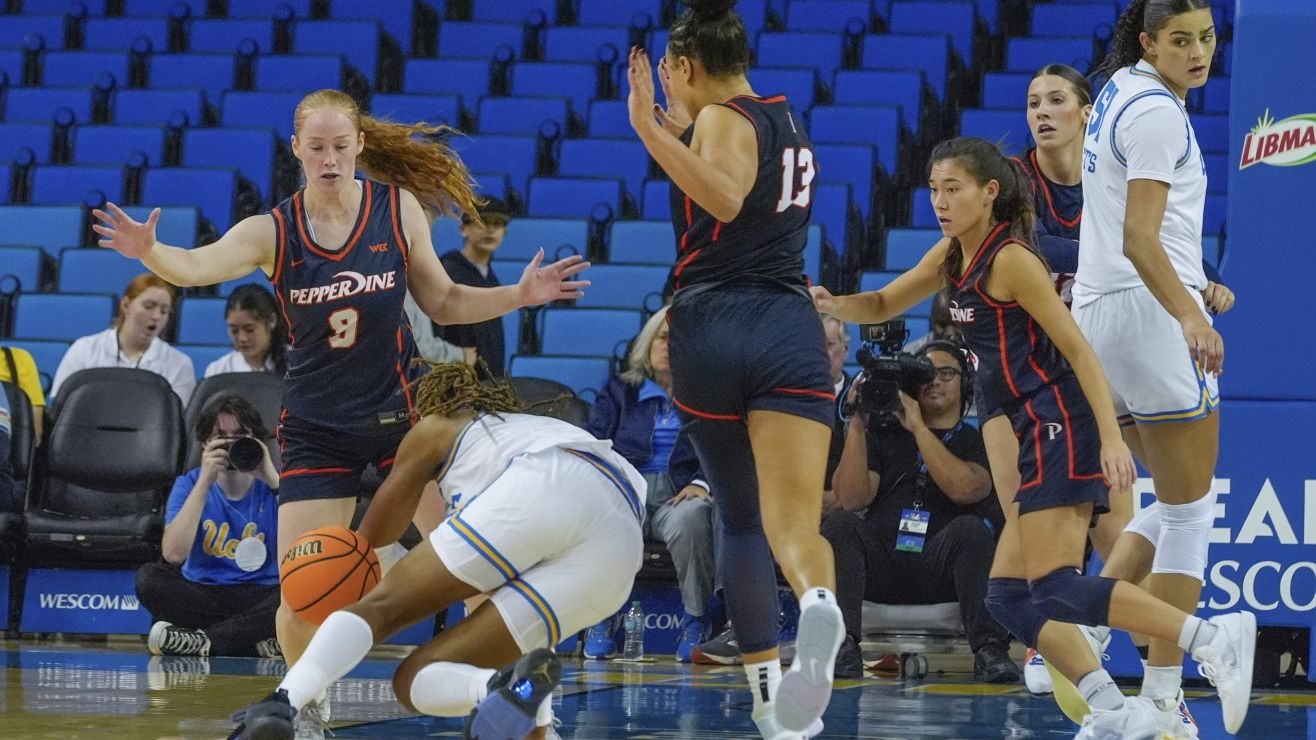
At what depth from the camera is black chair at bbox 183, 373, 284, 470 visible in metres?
8.62

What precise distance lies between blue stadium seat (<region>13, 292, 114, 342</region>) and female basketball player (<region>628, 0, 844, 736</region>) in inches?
247

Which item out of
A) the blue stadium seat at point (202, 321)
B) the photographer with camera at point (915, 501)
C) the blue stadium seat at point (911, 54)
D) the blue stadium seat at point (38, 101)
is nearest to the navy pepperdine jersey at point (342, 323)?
the photographer with camera at point (915, 501)

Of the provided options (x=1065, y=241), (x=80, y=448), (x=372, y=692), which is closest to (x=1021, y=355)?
(x=1065, y=241)

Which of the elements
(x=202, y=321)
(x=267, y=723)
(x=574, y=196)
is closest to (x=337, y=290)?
(x=267, y=723)

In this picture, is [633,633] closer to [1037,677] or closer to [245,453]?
[245,453]

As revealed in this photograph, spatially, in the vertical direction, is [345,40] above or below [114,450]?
above

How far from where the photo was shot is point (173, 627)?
797 centimetres

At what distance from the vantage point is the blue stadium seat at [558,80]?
39.5ft

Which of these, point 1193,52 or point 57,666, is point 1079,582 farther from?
point 57,666

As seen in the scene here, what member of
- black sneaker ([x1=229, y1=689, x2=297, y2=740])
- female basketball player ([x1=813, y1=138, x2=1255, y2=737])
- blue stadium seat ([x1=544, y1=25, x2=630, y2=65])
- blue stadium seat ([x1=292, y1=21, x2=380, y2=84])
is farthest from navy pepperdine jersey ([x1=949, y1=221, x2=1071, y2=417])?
blue stadium seat ([x1=292, y1=21, x2=380, y2=84])

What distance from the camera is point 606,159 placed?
37.2ft

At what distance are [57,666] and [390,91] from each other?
20.8 ft

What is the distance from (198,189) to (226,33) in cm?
256

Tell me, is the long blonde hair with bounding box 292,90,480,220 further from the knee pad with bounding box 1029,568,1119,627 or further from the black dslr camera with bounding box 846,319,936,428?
the knee pad with bounding box 1029,568,1119,627
